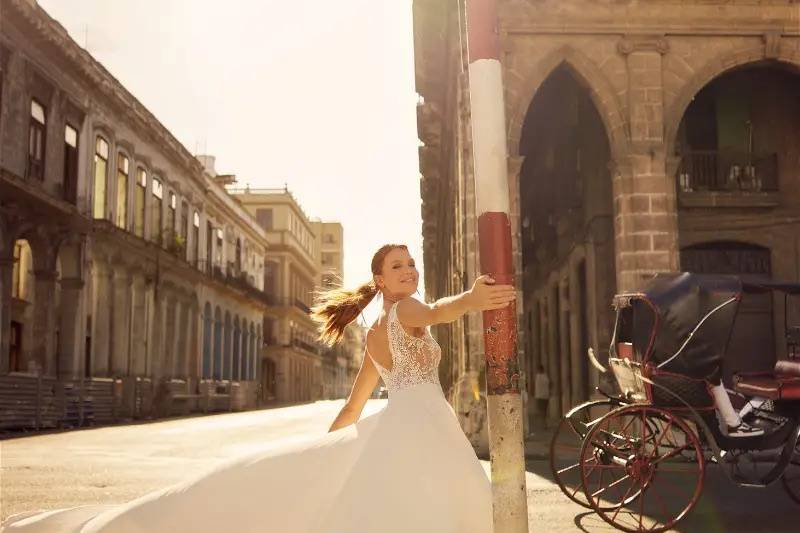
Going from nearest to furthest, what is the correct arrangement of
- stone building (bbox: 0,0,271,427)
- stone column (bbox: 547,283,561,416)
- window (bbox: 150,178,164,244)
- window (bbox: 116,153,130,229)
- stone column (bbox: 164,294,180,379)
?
stone building (bbox: 0,0,271,427) → stone column (bbox: 547,283,561,416) → window (bbox: 116,153,130,229) → window (bbox: 150,178,164,244) → stone column (bbox: 164,294,180,379)

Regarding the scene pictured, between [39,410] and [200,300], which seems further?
[200,300]

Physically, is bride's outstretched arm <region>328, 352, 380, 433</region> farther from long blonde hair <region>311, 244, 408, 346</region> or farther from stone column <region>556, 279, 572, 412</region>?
stone column <region>556, 279, 572, 412</region>

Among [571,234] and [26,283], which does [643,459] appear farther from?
[26,283]

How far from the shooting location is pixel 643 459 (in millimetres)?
6672

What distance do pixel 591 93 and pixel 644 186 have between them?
1.70m

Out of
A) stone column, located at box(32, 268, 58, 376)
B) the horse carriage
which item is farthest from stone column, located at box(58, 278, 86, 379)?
the horse carriage

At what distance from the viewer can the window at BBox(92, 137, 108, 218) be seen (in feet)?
96.6

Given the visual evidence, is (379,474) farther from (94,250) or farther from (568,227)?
(94,250)

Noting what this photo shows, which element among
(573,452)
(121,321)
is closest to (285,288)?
(121,321)

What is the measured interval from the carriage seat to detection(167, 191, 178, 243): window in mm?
31300

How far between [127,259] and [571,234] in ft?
55.2

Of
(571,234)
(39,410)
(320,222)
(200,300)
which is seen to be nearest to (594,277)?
(571,234)

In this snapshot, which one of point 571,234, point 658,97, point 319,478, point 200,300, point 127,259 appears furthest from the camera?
point 200,300

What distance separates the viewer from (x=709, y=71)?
1429cm
